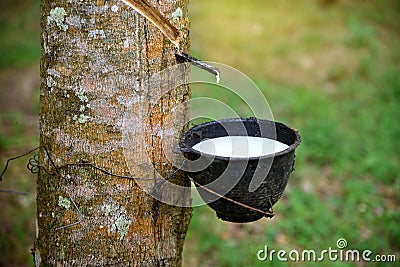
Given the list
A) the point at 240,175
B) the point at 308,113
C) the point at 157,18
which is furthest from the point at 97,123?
the point at 308,113

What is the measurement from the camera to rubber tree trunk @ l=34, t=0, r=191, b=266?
1862 millimetres

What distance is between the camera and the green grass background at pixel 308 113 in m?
3.52

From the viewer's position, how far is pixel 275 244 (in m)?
3.49

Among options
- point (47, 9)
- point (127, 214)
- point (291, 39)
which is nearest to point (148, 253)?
point (127, 214)

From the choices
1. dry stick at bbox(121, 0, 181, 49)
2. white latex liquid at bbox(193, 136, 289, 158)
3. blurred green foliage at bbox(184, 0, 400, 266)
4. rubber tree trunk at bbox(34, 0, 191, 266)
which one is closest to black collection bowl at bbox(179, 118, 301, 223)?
white latex liquid at bbox(193, 136, 289, 158)

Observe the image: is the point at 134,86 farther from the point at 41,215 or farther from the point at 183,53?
the point at 41,215

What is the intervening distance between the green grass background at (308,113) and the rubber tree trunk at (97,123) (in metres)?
1.40

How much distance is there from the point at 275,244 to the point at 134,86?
6.71 feet

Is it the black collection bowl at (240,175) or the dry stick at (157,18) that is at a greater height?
the dry stick at (157,18)

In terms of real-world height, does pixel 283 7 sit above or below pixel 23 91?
above

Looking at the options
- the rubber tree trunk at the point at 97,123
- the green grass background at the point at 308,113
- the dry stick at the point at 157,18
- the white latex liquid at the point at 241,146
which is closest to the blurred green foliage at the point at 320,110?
the green grass background at the point at 308,113

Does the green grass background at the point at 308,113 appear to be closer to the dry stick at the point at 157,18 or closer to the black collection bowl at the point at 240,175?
the black collection bowl at the point at 240,175

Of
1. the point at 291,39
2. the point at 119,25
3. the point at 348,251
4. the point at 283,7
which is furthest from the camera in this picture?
the point at 283,7

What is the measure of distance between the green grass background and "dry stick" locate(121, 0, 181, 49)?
1.75 meters
